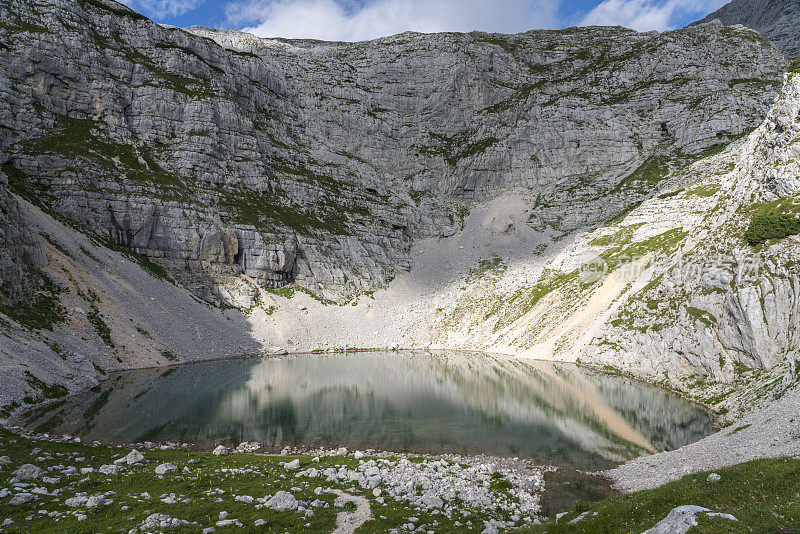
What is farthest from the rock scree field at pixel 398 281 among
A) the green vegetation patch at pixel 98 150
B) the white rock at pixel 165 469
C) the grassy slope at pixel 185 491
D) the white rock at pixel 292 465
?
the green vegetation patch at pixel 98 150

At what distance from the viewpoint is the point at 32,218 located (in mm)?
70375

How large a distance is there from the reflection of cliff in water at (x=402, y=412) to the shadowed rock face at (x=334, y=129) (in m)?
51.7

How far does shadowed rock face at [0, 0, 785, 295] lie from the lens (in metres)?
99.5

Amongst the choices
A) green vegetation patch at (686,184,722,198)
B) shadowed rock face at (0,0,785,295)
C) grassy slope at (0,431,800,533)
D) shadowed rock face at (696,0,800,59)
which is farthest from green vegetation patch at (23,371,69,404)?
shadowed rock face at (696,0,800,59)

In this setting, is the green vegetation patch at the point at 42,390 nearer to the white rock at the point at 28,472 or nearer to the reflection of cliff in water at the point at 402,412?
the reflection of cliff in water at the point at 402,412

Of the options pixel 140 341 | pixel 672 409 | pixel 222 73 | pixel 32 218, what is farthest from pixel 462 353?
pixel 222 73

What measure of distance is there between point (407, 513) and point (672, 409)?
34511 millimetres

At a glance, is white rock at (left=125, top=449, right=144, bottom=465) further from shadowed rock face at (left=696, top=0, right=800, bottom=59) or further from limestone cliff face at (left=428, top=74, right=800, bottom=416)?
shadowed rock face at (left=696, top=0, right=800, bottom=59)

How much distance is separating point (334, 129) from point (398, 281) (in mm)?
73543

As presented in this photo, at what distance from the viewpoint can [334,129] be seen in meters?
163

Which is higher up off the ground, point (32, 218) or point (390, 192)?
point (390, 192)

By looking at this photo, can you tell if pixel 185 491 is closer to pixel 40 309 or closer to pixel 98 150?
pixel 40 309

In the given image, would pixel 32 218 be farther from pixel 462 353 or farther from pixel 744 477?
pixel 744 477

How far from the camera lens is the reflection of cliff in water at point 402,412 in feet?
112
